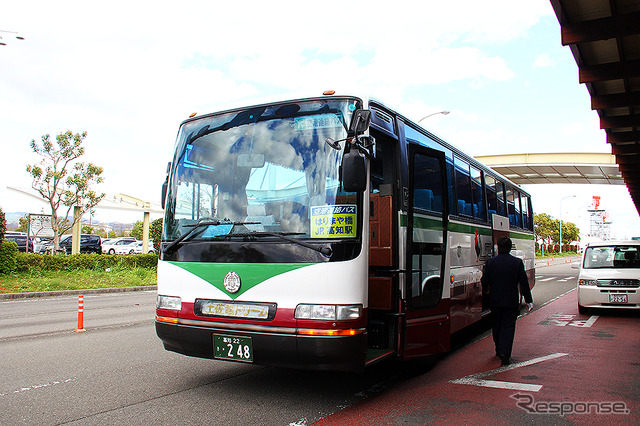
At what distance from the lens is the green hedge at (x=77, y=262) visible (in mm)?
19234

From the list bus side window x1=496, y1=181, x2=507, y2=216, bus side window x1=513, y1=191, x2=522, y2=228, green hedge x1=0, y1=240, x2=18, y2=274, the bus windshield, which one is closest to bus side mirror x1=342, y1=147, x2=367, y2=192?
the bus windshield

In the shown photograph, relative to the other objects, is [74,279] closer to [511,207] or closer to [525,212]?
[511,207]

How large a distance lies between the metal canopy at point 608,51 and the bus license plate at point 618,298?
496 cm

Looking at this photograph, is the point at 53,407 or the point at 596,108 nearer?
the point at 53,407

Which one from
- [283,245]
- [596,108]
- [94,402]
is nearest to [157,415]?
[94,402]

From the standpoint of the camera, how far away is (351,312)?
4.79 m

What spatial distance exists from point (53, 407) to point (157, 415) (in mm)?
1105

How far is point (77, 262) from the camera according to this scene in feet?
69.7

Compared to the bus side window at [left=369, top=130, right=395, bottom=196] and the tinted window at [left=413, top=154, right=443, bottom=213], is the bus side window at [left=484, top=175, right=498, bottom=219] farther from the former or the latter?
the bus side window at [left=369, top=130, right=395, bottom=196]

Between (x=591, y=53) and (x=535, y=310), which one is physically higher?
(x=591, y=53)

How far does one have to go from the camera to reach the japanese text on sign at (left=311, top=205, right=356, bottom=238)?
4938mm

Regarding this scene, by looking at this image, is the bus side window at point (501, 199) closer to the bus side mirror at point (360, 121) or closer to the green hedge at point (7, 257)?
the bus side mirror at point (360, 121)

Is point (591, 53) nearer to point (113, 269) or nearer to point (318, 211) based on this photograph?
point (318, 211)

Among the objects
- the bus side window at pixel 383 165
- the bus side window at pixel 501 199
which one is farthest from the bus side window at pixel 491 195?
the bus side window at pixel 383 165
